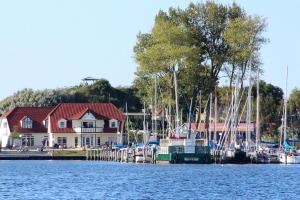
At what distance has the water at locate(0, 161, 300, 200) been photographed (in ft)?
229

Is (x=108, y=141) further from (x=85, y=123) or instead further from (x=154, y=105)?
(x=154, y=105)

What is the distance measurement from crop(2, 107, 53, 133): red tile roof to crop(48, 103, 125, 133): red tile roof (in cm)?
213

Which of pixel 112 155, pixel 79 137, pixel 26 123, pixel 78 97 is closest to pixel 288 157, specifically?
pixel 112 155

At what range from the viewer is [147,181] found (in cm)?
8300

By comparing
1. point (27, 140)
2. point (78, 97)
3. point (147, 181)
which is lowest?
point (147, 181)

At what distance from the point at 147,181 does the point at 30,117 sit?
66833 mm

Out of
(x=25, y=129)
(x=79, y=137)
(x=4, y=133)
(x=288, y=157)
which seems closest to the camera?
(x=288, y=157)

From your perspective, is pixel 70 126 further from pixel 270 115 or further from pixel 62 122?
pixel 270 115

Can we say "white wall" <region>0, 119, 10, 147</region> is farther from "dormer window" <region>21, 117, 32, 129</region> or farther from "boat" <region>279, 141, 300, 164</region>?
"boat" <region>279, 141, 300, 164</region>

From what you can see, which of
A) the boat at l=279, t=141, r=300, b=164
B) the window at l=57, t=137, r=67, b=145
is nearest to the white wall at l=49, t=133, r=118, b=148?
the window at l=57, t=137, r=67, b=145

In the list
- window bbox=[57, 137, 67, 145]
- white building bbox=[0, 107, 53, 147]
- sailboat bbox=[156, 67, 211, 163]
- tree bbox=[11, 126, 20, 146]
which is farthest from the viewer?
white building bbox=[0, 107, 53, 147]

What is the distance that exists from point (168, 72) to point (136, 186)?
45.0 metres

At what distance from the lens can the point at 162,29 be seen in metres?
120

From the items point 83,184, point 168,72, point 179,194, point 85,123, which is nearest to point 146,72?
point 168,72
